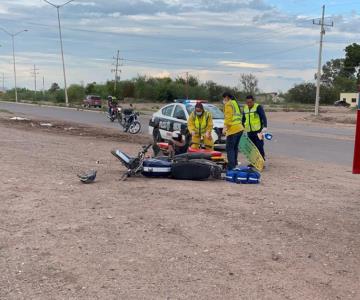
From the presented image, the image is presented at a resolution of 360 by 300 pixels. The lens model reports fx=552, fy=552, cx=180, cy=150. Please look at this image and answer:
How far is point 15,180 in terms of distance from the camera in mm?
9367

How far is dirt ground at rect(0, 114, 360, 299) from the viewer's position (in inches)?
185

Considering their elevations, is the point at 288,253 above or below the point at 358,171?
below

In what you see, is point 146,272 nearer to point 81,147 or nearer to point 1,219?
point 1,219

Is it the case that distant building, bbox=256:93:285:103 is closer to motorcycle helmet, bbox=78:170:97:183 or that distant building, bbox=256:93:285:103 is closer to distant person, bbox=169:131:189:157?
distant person, bbox=169:131:189:157

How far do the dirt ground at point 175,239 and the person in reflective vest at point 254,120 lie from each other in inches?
107

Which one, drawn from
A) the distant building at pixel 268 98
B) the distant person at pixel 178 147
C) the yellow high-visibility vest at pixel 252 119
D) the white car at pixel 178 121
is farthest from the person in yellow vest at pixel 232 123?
the distant building at pixel 268 98

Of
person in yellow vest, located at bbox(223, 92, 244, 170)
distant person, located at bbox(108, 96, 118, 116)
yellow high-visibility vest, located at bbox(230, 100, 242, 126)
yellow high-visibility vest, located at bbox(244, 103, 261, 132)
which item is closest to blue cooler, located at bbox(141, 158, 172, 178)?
person in yellow vest, located at bbox(223, 92, 244, 170)

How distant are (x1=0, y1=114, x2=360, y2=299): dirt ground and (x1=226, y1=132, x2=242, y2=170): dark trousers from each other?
1.63m

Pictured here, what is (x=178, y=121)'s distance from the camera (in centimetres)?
1748

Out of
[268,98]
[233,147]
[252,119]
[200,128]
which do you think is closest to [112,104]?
[252,119]

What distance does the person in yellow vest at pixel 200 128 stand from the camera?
11.9m

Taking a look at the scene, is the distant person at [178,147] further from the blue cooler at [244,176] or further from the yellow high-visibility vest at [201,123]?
the blue cooler at [244,176]

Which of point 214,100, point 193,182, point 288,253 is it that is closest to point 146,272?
point 288,253

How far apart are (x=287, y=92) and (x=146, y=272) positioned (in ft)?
396
